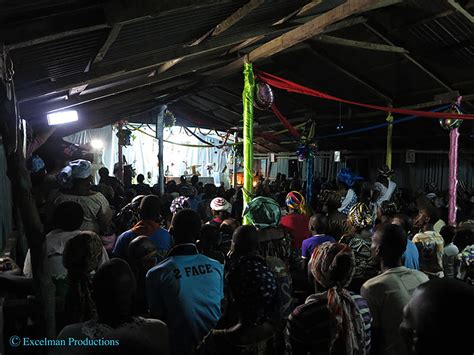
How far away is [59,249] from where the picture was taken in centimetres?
296

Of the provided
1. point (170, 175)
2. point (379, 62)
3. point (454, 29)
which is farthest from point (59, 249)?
point (170, 175)

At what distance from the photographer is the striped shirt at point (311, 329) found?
207cm

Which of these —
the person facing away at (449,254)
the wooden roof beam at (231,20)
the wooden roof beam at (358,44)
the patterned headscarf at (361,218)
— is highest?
the wooden roof beam at (358,44)

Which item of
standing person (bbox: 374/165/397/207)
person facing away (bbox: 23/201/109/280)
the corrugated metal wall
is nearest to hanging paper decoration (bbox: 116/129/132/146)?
the corrugated metal wall

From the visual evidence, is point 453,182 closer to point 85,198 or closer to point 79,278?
point 85,198

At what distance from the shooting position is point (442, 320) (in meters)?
1.37

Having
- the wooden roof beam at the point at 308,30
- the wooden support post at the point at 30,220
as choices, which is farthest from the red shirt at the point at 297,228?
the wooden support post at the point at 30,220

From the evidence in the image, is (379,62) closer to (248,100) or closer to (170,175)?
(248,100)

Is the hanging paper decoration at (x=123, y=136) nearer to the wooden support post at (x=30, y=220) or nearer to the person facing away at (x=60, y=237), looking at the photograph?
the person facing away at (x=60, y=237)

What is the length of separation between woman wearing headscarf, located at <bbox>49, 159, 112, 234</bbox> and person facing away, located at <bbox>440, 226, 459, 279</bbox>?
3859 millimetres

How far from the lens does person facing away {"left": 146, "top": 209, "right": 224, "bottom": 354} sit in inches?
98.8

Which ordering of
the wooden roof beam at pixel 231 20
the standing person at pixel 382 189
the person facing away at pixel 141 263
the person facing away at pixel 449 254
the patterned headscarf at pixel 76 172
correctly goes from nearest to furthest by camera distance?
the person facing away at pixel 141 263
the wooden roof beam at pixel 231 20
the patterned headscarf at pixel 76 172
the person facing away at pixel 449 254
the standing person at pixel 382 189

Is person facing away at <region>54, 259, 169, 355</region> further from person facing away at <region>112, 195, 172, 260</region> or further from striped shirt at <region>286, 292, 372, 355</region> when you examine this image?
person facing away at <region>112, 195, 172, 260</region>

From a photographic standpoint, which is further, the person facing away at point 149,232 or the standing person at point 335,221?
the standing person at point 335,221
